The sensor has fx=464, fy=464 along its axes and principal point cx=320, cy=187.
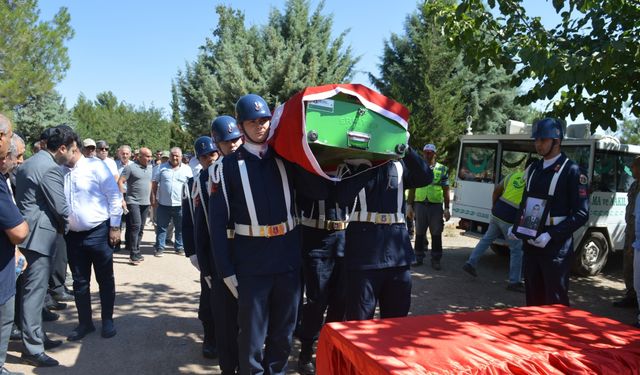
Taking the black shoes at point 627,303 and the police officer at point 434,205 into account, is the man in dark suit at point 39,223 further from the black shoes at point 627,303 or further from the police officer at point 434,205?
the black shoes at point 627,303

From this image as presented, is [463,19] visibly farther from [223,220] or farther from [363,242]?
[223,220]

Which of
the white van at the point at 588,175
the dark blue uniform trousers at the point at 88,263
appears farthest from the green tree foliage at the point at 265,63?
the dark blue uniform trousers at the point at 88,263

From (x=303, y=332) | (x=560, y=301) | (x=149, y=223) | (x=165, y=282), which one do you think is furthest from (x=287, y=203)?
(x=149, y=223)

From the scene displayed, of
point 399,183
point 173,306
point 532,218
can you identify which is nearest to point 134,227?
point 173,306

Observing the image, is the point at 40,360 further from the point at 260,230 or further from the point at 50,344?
the point at 260,230

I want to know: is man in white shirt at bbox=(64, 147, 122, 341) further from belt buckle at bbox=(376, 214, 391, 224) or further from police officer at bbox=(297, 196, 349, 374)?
belt buckle at bbox=(376, 214, 391, 224)

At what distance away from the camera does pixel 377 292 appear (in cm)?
338

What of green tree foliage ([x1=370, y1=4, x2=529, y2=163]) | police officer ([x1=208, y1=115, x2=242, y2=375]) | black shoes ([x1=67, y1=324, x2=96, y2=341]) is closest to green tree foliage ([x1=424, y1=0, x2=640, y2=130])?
police officer ([x1=208, y1=115, x2=242, y2=375])

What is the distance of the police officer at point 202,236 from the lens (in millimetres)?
3529

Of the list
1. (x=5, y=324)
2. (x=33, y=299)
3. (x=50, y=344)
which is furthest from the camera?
(x=50, y=344)

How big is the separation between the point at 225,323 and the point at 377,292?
46.1 inches

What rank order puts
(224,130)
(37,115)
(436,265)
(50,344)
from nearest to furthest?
(224,130), (50,344), (436,265), (37,115)

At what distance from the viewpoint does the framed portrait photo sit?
4055 mm

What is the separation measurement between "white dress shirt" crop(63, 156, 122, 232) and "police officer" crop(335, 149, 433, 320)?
8.63 feet
